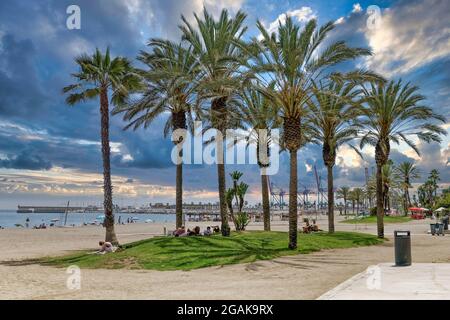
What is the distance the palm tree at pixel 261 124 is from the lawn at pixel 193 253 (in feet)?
23.0

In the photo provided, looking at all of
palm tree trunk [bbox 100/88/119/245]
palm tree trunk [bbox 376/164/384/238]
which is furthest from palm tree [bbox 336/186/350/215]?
palm tree trunk [bbox 100/88/119/245]

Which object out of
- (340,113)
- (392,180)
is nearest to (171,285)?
(340,113)

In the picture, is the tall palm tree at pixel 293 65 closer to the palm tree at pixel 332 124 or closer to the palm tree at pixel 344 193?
the palm tree at pixel 332 124

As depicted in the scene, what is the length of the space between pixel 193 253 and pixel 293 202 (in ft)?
19.0

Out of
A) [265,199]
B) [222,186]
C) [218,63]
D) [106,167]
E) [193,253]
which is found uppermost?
[218,63]

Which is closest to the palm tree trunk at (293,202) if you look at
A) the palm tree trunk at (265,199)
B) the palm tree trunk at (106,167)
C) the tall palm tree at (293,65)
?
the tall palm tree at (293,65)

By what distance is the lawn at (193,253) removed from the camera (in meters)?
17.9

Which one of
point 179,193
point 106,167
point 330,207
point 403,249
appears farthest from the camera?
point 330,207

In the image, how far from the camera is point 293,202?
71.0ft

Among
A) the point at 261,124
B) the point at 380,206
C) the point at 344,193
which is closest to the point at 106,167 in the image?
the point at 261,124

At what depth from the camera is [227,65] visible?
84.9ft

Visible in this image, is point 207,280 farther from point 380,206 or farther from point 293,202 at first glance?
point 380,206
